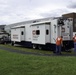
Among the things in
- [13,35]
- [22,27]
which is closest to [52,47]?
[22,27]

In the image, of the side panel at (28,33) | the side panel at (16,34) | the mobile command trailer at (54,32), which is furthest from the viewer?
the side panel at (16,34)

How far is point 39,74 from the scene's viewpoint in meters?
9.93

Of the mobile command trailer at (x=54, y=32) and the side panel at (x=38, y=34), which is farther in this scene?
the side panel at (x=38, y=34)

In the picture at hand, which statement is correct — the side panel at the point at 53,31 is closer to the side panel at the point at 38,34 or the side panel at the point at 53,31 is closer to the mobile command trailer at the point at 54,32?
the mobile command trailer at the point at 54,32

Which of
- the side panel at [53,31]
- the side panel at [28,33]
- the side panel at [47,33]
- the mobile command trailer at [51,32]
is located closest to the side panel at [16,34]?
the side panel at [28,33]

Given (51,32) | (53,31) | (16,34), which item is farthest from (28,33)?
(53,31)

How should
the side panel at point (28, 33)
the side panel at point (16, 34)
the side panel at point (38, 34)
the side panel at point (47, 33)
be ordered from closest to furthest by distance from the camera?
the side panel at point (47, 33) < the side panel at point (38, 34) < the side panel at point (28, 33) < the side panel at point (16, 34)

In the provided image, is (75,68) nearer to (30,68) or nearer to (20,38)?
(30,68)

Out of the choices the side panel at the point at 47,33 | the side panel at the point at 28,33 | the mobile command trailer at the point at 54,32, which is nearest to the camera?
the mobile command trailer at the point at 54,32

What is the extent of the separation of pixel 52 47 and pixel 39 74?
15.2m

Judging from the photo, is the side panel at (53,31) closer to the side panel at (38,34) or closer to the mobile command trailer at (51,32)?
the mobile command trailer at (51,32)

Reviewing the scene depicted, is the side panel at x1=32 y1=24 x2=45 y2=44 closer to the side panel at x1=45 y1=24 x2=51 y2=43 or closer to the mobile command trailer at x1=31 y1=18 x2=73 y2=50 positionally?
the mobile command trailer at x1=31 y1=18 x2=73 y2=50

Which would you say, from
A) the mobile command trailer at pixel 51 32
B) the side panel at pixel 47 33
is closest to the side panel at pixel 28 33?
the mobile command trailer at pixel 51 32

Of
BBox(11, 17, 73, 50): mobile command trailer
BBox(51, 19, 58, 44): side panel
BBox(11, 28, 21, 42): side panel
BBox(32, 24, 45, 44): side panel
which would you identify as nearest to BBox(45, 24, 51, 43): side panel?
BBox(11, 17, 73, 50): mobile command trailer
